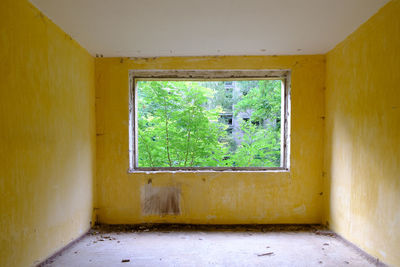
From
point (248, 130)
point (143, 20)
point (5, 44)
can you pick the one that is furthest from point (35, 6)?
point (248, 130)

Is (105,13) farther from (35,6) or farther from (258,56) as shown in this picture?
(258,56)

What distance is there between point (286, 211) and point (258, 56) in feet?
6.53

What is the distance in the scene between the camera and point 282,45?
7.70 feet

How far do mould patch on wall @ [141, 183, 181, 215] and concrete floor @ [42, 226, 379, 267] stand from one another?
8.2 inches

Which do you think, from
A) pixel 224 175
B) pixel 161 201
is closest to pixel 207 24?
pixel 224 175

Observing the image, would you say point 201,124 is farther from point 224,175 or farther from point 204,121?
point 224,175

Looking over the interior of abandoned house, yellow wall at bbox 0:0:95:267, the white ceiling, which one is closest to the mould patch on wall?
the interior of abandoned house

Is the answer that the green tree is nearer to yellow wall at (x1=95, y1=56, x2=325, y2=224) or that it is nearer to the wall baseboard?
yellow wall at (x1=95, y1=56, x2=325, y2=224)

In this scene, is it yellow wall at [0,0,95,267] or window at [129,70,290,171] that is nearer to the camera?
yellow wall at [0,0,95,267]

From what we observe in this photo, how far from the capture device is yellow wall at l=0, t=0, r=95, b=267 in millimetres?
1435

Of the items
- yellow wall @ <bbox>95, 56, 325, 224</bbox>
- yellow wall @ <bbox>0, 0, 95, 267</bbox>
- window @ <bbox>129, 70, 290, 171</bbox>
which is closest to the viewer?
yellow wall @ <bbox>0, 0, 95, 267</bbox>

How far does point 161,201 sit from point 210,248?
0.86 m

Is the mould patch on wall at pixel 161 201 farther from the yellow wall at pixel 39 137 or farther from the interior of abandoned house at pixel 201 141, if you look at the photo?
the yellow wall at pixel 39 137

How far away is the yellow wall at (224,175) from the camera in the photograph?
8.55 feet
